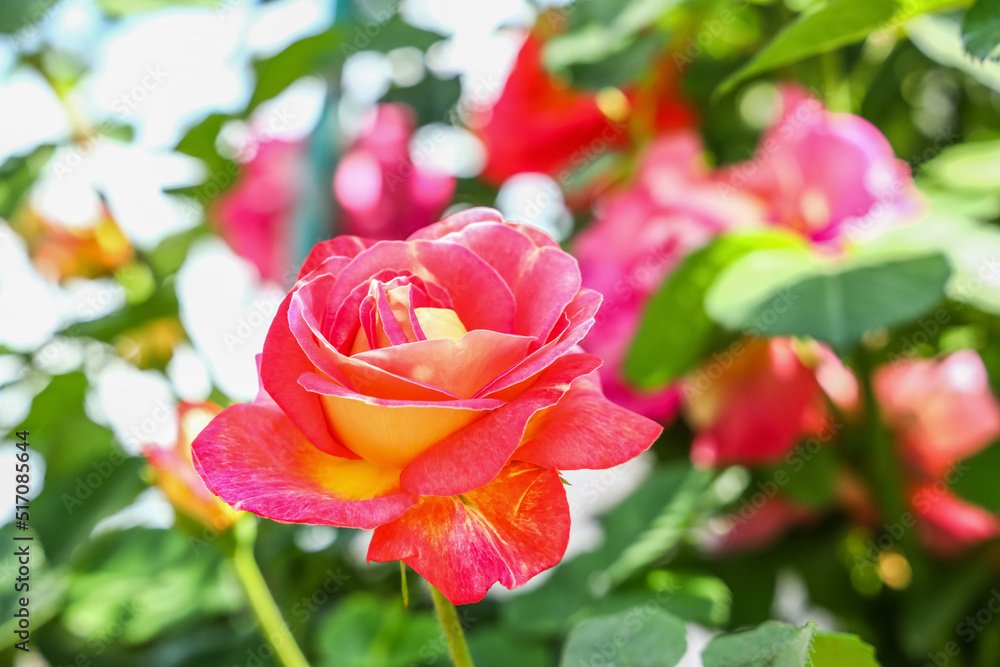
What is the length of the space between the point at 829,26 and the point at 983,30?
2.0 inches

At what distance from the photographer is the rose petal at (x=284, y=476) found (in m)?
0.17

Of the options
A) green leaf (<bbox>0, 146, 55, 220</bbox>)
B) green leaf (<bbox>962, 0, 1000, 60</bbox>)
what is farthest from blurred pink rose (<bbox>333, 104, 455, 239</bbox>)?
green leaf (<bbox>962, 0, 1000, 60</bbox>)

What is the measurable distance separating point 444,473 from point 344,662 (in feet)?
1.04

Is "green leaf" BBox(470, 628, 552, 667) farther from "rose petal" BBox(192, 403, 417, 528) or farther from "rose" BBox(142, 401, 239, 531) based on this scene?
"rose petal" BBox(192, 403, 417, 528)

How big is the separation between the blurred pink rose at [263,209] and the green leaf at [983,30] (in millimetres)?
551

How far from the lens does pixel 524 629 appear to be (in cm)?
45

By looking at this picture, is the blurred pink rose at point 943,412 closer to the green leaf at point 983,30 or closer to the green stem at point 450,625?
the green leaf at point 983,30

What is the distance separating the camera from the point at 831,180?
0.45 meters

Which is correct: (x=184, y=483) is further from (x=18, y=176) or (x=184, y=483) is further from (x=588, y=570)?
(x=18, y=176)

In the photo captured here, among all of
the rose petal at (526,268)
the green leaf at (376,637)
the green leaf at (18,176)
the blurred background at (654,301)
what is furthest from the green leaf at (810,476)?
the green leaf at (18,176)

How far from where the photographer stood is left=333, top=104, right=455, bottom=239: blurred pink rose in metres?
0.66

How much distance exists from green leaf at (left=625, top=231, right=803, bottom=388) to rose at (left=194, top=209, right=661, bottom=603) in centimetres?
20

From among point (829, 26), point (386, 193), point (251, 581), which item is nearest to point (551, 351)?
point (829, 26)

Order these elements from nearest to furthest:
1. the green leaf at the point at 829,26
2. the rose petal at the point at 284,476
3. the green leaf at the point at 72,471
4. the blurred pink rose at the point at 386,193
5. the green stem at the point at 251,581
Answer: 1. the rose petal at the point at 284,476
2. the green leaf at the point at 829,26
3. the green stem at the point at 251,581
4. the green leaf at the point at 72,471
5. the blurred pink rose at the point at 386,193
